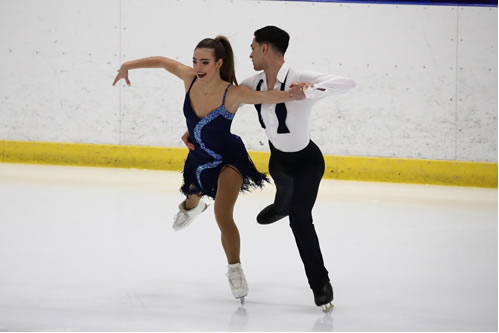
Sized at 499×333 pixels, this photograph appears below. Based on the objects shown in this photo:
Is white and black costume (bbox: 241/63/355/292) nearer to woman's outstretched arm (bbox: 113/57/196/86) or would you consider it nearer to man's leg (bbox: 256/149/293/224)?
man's leg (bbox: 256/149/293/224)

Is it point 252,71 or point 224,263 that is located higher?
point 252,71

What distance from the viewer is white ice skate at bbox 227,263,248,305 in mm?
3953

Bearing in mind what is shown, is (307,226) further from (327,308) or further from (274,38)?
(274,38)

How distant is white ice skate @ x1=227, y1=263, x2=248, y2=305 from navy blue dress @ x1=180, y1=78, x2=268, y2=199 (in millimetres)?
427

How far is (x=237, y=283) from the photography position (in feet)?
13.0

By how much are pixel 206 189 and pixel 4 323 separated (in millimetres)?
1229

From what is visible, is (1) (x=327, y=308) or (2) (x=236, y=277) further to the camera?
(2) (x=236, y=277)

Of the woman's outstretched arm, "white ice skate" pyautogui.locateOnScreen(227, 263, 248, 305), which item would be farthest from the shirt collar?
"white ice skate" pyautogui.locateOnScreen(227, 263, 248, 305)

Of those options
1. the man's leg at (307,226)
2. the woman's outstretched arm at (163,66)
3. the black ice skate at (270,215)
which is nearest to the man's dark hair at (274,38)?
the woman's outstretched arm at (163,66)

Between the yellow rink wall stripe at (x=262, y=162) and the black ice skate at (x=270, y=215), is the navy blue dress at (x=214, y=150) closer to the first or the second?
the black ice skate at (x=270, y=215)

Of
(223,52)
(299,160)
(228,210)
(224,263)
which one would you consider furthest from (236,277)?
(223,52)

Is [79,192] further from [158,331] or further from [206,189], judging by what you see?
[158,331]

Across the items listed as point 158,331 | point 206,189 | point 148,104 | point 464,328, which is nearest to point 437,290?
point 464,328

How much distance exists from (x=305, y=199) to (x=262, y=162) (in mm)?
4855
